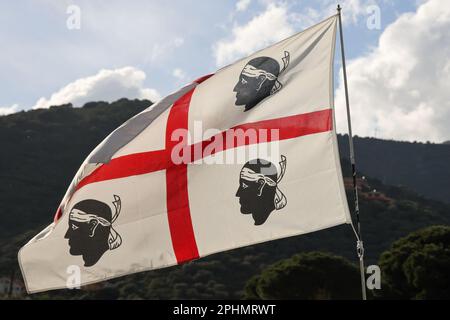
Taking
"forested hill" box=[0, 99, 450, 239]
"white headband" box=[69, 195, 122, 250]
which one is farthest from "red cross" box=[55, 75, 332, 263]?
"forested hill" box=[0, 99, 450, 239]

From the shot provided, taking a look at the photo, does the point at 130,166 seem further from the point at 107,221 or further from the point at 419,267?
the point at 419,267

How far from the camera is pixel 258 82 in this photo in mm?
10633

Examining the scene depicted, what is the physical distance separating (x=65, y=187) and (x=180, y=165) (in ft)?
357

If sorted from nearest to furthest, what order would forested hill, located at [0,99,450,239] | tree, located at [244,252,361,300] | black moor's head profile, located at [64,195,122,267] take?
black moor's head profile, located at [64,195,122,267] → tree, located at [244,252,361,300] → forested hill, located at [0,99,450,239]

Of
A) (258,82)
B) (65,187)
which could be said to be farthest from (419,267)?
(65,187)

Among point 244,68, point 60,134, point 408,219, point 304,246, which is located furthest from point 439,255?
point 60,134

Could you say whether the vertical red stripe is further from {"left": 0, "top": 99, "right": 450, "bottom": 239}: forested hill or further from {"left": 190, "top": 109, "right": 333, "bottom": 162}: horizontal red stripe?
{"left": 0, "top": 99, "right": 450, "bottom": 239}: forested hill

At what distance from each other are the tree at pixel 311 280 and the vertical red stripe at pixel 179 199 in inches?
1444

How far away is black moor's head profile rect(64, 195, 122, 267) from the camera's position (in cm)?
1015

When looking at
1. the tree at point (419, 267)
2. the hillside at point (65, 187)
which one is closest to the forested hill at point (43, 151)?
the hillside at point (65, 187)

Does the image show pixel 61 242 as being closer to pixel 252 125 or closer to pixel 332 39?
pixel 252 125

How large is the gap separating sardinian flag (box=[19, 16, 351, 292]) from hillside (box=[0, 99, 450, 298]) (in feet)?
176

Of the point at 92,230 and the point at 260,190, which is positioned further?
the point at 92,230
